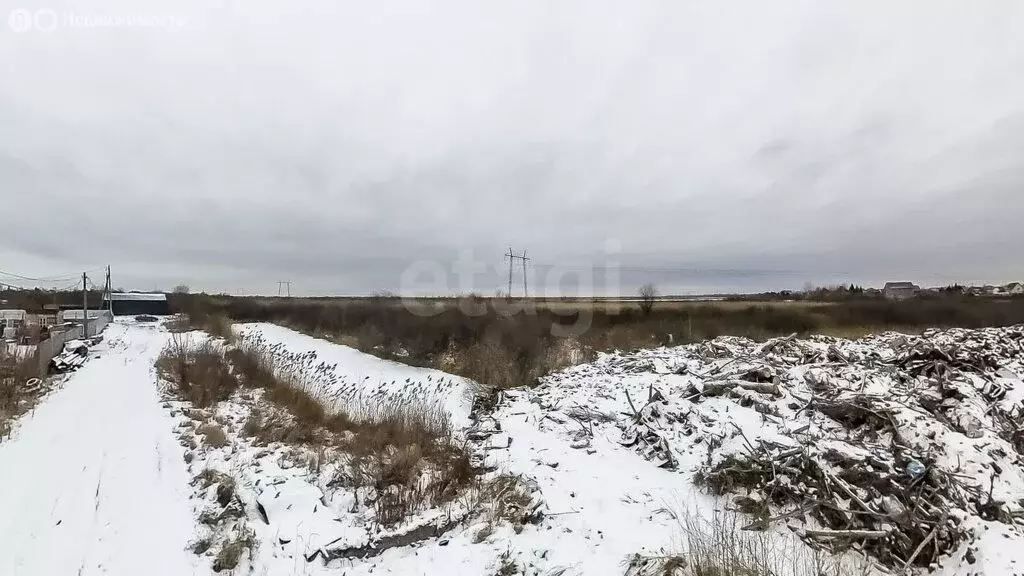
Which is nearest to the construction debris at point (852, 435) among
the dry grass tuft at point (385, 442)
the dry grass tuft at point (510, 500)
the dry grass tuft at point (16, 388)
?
the dry grass tuft at point (510, 500)

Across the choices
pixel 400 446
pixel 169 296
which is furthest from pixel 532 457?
pixel 169 296

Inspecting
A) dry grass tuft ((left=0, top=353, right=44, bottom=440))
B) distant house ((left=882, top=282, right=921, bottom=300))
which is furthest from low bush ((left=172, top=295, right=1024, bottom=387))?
distant house ((left=882, top=282, right=921, bottom=300))

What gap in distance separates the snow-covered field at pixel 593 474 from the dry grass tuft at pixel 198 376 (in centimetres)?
89

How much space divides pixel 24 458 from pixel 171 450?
2.01m

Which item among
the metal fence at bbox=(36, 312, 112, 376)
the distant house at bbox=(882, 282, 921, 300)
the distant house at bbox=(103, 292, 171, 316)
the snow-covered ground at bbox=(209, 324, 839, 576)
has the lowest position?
Answer: the snow-covered ground at bbox=(209, 324, 839, 576)

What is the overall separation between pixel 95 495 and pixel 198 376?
805cm

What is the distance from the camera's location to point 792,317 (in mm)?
23406

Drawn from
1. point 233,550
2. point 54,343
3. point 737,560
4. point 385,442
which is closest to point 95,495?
point 233,550

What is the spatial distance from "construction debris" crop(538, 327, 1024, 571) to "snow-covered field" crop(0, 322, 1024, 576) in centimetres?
3

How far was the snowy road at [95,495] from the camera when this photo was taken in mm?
4723

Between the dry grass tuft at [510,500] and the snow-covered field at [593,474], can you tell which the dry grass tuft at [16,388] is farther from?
the dry grass tuft at [510,500]

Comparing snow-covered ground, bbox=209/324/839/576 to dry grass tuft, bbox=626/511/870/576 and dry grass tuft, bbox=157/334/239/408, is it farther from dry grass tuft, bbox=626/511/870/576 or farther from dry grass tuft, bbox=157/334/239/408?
dry grass tuft, bbox=157/334/239/408

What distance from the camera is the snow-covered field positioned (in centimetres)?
485

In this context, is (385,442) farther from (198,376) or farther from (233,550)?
(198,376)
